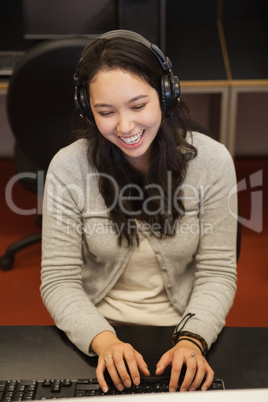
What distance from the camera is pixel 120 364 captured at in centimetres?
102

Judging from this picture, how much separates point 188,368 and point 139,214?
1.32 feet

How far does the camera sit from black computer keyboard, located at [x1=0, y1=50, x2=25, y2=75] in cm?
244

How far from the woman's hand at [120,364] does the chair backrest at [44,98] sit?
36.1 inches

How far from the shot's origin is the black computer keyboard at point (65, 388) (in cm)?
97

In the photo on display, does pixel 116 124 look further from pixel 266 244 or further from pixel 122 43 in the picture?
pixel 266 244

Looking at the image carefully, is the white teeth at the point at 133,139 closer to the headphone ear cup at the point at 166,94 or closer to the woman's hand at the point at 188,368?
the headphone ear cup at the point at 166,94

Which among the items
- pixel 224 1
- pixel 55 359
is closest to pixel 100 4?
pixel 224 1

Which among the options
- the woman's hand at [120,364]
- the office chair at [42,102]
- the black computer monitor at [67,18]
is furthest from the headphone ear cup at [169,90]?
the black computer monitor at [67,18]

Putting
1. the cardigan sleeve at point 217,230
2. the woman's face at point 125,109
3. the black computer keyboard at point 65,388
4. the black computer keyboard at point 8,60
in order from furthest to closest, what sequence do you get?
the black computer keyboard at point 8,60 < the cardigan sleeve at point 217,230 < the woman's face at point 125,109 < the black computer keyboard at point 65,388

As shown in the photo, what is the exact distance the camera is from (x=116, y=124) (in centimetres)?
119

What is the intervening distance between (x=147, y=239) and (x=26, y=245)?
1310 millimetres

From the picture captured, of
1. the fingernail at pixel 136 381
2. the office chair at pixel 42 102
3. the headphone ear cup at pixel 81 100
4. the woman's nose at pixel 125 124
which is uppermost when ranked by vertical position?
the headphone ear cup at pixel 81 100

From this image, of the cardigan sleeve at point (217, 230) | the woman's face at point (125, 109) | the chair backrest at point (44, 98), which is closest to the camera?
the woman's face at point (125, 109)

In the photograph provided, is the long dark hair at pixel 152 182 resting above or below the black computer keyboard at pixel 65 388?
above
